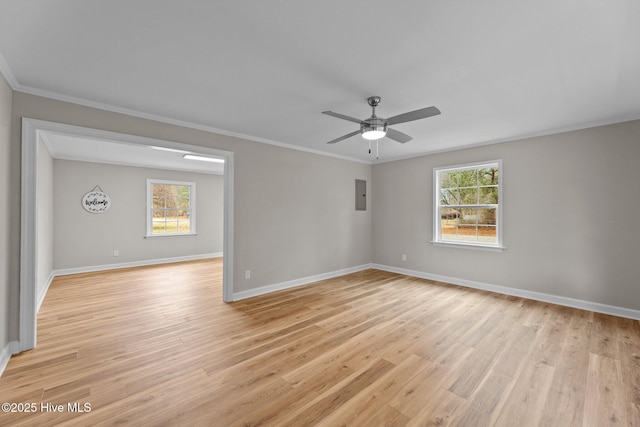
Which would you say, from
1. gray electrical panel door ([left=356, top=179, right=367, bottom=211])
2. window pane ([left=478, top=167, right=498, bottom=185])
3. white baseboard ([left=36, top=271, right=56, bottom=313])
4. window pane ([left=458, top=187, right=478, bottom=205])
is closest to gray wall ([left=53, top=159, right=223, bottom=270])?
white baseboard ([left=36, top=271, right=56, bottom=313])

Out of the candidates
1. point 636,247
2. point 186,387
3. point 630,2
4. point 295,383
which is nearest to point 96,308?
point 186,387

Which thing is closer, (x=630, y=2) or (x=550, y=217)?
(x=630, y=2)

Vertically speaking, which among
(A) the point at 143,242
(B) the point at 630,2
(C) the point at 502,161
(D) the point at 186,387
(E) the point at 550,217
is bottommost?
(D) the point at 186,387

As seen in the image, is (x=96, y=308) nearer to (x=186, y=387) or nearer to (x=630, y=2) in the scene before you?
(x=186, y=387)

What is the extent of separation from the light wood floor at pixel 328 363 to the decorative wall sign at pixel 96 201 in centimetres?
271

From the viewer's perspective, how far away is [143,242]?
21.8 ft

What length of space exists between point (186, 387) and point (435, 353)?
6.92 ft

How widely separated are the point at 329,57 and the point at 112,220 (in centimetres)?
647

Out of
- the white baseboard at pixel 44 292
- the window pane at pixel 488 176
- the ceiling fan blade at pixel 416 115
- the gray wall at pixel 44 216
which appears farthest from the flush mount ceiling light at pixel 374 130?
the white baseboard at pixel 44 292

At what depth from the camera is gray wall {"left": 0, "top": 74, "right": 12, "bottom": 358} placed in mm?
2305

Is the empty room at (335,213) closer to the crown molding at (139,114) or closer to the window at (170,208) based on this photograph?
the crown molding at (139,114)

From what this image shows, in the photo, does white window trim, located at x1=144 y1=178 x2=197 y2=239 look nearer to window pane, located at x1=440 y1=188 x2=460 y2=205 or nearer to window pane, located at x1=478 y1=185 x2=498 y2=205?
window pane, located at x1=440 y1=188 x2=460 y2=205

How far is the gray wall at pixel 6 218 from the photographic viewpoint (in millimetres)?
2305

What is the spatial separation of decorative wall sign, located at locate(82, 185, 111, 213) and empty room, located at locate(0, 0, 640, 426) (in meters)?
0.28
